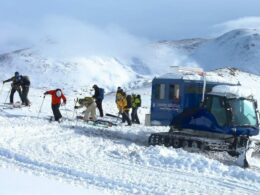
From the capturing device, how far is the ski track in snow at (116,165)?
38.2ft

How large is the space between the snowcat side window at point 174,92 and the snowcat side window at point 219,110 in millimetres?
5108

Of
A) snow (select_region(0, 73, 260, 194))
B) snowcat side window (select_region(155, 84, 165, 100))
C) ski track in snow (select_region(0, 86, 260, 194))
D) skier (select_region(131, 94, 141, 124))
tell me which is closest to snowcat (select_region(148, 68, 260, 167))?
snow (select_region(0, 73, 260, 194))

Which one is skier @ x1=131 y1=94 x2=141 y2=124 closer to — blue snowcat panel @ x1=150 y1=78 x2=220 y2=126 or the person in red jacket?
blue snowcat panel @ x1=150 y1=78 x2=220 y2=126

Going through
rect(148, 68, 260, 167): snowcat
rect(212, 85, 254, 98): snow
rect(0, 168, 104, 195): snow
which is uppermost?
rect(212, 85, 254, 98): snow

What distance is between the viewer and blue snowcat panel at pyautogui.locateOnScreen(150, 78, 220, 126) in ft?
77.3

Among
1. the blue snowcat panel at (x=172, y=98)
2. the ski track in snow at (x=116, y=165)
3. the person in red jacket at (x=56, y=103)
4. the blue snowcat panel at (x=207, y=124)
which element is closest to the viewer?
the ski track in snow at (x=116, y=165)

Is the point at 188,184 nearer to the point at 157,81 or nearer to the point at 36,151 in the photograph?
the point at 36,151

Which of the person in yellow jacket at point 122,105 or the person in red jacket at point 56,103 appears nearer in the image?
the person in red jacket at point 56,103

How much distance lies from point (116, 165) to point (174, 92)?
10.6 metres

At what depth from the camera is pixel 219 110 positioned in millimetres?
18406

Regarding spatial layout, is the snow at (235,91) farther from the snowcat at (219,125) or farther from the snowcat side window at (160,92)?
the snowcat side window at (160,92)

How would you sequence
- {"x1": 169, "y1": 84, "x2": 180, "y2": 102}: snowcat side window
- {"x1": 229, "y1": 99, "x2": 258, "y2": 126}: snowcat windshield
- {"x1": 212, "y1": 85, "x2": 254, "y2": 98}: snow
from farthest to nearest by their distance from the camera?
{"x1": 169, "y1": 84, "x2": 180, "y2": 102}: snowcat side window, {"x1": 212, "y1": 85, "x2": 254, "y2": 98}: snow, {"x1": 229, "y1": 99, "x2": 258, "y2": 126}: snowcat windshield

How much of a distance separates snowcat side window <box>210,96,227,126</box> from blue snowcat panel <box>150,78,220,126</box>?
4830 mm

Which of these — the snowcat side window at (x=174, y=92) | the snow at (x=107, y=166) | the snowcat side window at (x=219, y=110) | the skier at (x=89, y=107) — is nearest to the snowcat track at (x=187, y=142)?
the snow at (x=107, y=166)
